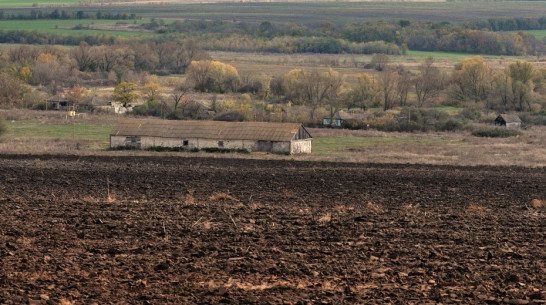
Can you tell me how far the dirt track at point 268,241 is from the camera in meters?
14.0

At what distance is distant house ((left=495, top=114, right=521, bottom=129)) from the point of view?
236 ft

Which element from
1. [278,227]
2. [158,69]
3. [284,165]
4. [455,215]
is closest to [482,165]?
[284,165]

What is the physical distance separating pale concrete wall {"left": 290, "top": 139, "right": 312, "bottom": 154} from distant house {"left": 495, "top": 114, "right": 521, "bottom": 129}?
2713 centimetres

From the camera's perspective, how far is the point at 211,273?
1514 cm

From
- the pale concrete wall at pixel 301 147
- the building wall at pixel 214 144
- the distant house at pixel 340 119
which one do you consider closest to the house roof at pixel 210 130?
the building wall at pixel 214 144

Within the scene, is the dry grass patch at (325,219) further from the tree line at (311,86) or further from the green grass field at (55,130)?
the tree line at (311,86)

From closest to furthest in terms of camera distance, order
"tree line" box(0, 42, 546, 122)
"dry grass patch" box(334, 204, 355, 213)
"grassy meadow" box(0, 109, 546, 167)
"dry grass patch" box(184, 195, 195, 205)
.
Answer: "dry grass patch" box(334, 204, 355, 213) < "dry grass patch" box(184, 195, 195, 205) < "grassy meadow" box(0, 109, 546, 167) < "tree line" box(0, 42, 546, 122)

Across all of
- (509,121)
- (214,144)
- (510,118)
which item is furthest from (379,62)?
(214,144)

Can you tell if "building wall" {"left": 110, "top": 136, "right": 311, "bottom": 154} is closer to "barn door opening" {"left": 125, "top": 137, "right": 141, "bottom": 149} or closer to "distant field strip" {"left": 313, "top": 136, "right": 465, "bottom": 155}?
"barn door opening" {"left": 125, "top": 137, "right": 141, "bottom": 149}

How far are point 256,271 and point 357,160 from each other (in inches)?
1109

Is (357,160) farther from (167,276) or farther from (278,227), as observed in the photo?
(167,276)

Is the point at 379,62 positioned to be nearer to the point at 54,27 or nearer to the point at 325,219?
Result: the point at 54,27

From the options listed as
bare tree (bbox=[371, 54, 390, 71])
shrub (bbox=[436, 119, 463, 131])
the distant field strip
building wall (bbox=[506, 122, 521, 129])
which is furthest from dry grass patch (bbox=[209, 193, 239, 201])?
bare tree (bbox=[371, 54, 390, 71])

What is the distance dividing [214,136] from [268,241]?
3063cm
